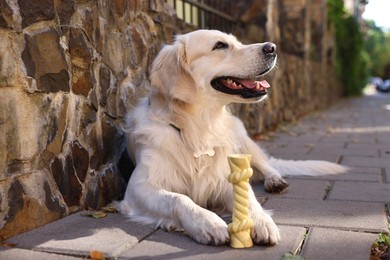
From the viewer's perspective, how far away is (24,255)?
6.86 ft

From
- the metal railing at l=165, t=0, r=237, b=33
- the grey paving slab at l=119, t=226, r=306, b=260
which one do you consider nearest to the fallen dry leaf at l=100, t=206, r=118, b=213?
the grey paving slab at l=119, t=226, r=306, b=260

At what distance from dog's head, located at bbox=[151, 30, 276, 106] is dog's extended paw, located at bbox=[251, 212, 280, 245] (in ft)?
3.08

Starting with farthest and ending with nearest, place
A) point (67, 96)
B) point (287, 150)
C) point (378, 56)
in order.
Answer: point (378, 56)
point (287, 150)
point (67, 96)

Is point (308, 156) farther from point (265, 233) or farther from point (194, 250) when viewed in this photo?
point (194, 250)

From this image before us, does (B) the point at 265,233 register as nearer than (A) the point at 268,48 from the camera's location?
Yes

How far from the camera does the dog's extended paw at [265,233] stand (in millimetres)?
2176

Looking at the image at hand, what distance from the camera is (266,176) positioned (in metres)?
3.56

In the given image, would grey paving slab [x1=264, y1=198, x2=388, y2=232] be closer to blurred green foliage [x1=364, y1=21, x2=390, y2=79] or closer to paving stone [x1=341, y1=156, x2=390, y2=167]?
paving stone [x1=341, y1=156, x2=390, y2=167]

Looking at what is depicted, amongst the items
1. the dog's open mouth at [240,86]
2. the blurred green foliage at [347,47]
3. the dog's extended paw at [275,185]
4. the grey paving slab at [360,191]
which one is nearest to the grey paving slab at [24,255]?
the dog's open mouth at [240,86]

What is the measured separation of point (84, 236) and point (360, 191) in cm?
200

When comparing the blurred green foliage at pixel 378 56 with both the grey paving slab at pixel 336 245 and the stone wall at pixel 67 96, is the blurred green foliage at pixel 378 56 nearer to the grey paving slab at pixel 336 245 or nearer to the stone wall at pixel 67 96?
the stone wall at pixel 67 96

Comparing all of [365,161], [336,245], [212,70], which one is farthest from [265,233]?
[365,161]

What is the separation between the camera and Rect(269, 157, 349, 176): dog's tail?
13.0 feet

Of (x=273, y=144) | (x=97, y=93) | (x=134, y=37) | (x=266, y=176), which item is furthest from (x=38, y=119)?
(x=273, y=144)
